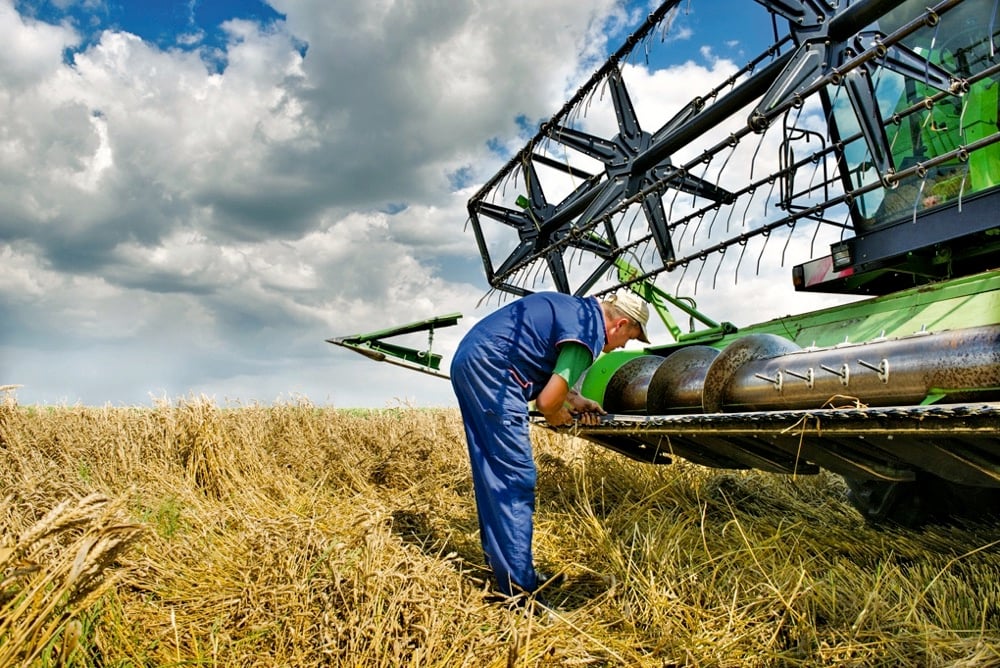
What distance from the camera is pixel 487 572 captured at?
2852 mm

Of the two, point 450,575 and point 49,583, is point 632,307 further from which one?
point 49,583

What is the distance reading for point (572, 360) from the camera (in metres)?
2.73

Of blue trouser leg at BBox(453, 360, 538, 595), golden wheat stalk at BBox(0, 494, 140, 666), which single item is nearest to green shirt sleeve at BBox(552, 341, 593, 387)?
blue trouser leg at BBox(453, 360, 538, 595)

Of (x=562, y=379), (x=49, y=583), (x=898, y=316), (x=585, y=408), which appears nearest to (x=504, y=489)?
(x=562, y=379)

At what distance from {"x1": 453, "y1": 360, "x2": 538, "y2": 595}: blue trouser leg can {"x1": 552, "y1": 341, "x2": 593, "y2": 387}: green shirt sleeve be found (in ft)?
0.81

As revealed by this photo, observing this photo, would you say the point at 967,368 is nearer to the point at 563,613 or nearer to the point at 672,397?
the point at 672,397

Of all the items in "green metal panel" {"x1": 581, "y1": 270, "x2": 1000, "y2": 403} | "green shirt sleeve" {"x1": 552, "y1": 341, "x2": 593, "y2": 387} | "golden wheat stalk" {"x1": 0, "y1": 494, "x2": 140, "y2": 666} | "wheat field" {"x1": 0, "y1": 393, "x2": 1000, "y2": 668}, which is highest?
"green shirt sleeve" {"x1": 552, "y1": 341, "x2": 593, "y2": 387}

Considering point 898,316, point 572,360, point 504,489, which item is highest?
point 572,360

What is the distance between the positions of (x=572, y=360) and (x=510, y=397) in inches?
11.3

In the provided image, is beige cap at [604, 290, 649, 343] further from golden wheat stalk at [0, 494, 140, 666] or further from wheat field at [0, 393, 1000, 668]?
golden wheat stalk at [0, 494, 140, 666]

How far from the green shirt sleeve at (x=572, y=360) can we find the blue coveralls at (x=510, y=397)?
29 mm

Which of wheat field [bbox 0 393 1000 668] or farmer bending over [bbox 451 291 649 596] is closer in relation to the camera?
wheat field [bbox 0 393 1000 668]

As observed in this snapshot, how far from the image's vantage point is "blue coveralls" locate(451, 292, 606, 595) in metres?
2.59

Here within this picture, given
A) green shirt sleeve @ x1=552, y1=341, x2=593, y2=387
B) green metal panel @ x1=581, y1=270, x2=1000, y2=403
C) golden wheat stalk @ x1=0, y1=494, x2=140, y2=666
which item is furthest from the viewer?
green shirt sleeve @ x1=552, y1=341, x2=593, y2=387
